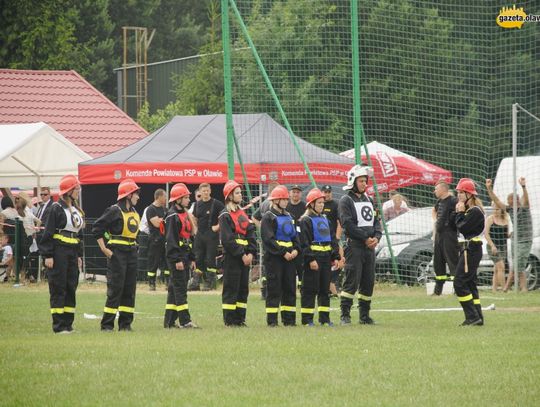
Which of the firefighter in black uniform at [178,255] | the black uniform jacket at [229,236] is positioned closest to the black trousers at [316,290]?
the black uniform jacket at [229,236]

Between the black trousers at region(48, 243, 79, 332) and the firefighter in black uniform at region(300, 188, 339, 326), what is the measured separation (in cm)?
330

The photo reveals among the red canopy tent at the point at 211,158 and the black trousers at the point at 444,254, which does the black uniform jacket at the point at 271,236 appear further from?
the red canopy tent at the point at 211,158

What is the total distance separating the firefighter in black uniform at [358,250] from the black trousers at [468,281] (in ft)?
4.36

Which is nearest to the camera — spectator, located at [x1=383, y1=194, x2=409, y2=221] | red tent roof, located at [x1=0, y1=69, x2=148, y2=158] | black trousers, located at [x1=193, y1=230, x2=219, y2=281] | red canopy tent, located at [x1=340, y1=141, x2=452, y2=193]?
black trousers, located at [x1=193, y1=230, x2=219, y2=281]

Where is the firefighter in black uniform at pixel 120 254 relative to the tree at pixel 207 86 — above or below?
below

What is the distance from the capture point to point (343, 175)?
2475cm

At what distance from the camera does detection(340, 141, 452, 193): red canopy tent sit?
89.6 ft

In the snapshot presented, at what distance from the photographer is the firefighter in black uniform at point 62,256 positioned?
14.8m

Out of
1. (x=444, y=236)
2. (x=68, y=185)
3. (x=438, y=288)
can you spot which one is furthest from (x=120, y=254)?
(x=438, y=288)

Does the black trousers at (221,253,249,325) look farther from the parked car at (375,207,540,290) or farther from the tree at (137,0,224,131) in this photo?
the tree at (137,0,224,131)

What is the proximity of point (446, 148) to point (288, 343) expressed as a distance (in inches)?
564

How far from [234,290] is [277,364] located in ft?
15.6

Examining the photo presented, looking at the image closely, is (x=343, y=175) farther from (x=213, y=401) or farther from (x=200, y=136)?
(x=213, y=401)

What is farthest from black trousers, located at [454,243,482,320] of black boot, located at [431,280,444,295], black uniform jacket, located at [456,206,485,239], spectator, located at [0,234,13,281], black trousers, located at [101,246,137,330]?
spectator, located at [0,234,13,281]
